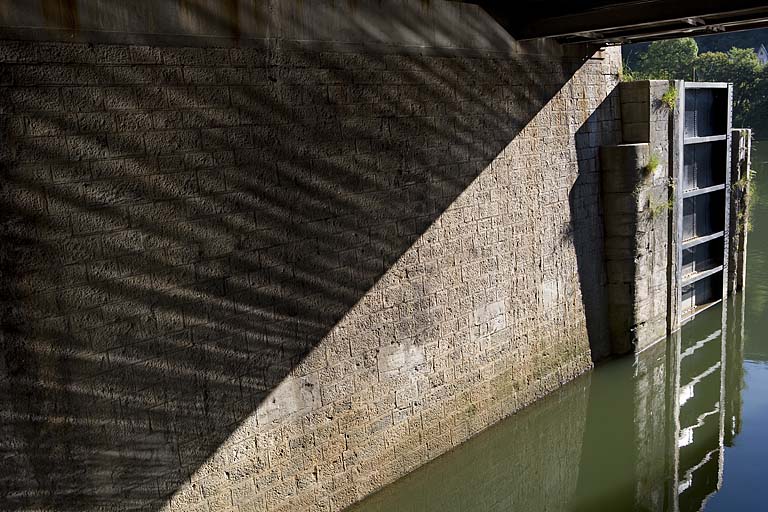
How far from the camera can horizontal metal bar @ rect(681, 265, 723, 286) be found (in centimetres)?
1030

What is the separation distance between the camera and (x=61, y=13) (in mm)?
4016

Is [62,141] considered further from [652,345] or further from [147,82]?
[652,345]

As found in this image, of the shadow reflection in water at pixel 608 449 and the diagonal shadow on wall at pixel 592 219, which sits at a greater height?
the diagonal shadow on wall at pixel 592 219

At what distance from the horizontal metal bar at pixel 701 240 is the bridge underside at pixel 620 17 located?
133 inches

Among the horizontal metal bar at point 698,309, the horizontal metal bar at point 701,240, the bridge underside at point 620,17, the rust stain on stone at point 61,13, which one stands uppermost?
the bridge underside at point 620,17

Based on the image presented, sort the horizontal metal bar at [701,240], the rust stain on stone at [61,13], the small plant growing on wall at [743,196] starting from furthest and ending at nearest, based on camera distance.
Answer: the small plant growing on wall at [743,196] → the horizontal metal bar at [701,240] → the rust stain on stone at [61,13]

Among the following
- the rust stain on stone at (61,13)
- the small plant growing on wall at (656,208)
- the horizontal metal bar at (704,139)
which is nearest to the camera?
the rust stain on stone at (61,13)

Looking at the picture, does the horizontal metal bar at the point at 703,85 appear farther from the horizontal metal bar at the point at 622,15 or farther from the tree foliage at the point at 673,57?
the tree foliage at the point at 673,57

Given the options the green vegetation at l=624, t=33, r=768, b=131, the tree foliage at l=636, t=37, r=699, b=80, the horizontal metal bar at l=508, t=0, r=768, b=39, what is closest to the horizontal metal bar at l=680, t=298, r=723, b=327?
the horizontal metal bar at l=508, t=0, r=768, b=39

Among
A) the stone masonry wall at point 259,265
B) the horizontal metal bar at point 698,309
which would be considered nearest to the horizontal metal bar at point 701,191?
the horizontal metal bar at point 698,309

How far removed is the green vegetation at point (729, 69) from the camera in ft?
109

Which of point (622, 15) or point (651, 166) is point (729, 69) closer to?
point (651, 166)

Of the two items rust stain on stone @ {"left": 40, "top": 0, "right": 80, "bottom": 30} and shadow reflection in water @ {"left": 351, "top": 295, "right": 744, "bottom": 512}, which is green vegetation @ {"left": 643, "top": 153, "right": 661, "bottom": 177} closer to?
shadow reflection in water @ {"left": 351, "top": 295, "right": 744, "bottom": 512}

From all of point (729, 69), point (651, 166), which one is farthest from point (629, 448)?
point (729, 69)
